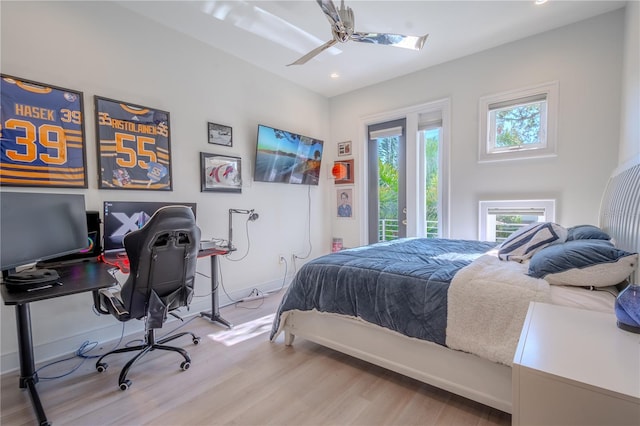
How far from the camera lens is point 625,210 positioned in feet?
5.72

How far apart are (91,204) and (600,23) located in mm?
4942

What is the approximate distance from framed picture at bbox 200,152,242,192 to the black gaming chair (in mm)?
1263

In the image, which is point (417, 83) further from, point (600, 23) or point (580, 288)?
point (580, 288)

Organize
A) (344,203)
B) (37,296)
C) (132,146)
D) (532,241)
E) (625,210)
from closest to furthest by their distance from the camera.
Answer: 1. (37,296)
2. (625,210)
3. (532,241)
4. (132,146)
5. (344,203)

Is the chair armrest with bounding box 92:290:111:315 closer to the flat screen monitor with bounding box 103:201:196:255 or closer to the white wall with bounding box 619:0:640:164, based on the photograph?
the flat screen monitor with bounding box 103:201:196:255

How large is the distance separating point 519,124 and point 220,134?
3436mm

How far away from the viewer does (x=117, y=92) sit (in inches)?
103

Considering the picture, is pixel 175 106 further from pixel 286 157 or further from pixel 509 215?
pixel 509 215

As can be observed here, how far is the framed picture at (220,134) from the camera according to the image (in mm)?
3309

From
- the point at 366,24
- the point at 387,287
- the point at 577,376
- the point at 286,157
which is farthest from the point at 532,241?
the point at 286,157

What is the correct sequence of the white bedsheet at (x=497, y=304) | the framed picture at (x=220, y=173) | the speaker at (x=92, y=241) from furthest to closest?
the framed picture at (x=220, y=173)
the speaker at (x=92, y=241)
the white bedsheet at (x=497, y=304)

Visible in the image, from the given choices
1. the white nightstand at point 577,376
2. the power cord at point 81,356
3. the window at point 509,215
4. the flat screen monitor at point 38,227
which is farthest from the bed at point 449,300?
the flat screen monitor at point 38,227

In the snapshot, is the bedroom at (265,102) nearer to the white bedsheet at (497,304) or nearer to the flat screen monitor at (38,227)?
the flat screen monitor at (38,227)

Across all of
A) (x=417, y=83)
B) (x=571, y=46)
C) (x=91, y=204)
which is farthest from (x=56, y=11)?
(x=571, y=46)
